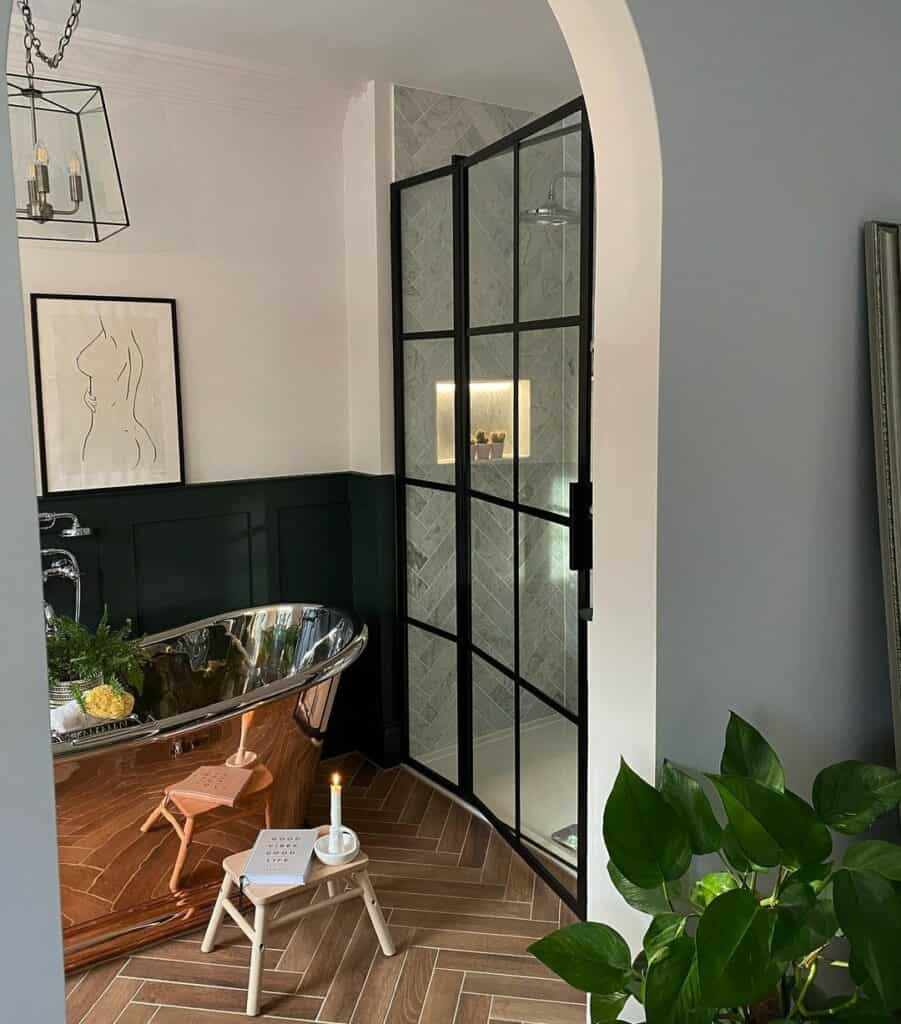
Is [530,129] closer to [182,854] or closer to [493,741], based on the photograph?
[493,741]

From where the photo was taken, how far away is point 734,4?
1.57 meters

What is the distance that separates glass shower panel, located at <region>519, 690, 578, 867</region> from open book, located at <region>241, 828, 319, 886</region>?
801mm

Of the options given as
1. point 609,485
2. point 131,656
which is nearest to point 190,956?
point 131,656

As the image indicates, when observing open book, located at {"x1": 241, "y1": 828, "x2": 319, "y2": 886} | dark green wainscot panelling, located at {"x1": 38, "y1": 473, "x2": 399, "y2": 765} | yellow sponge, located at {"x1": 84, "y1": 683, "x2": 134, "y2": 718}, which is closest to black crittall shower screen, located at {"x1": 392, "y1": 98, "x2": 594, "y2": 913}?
dark green wainscot panelling, located at {"x1": 38, "y1": 473, "x2": 399, "y2": 765}

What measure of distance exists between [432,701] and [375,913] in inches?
51.5

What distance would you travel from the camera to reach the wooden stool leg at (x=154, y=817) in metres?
2.73

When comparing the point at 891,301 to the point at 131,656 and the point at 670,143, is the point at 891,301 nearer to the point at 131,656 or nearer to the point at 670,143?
the point at 670,143

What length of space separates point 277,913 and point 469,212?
2.44 metres

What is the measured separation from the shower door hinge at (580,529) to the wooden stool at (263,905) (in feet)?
3.95

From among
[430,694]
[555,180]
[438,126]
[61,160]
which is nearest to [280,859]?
[430,694]

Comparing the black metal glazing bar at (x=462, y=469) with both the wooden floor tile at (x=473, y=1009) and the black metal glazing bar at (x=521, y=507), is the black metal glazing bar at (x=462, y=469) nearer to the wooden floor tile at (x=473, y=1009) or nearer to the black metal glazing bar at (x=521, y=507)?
the black metal glazing bar at (x=521, y=507)

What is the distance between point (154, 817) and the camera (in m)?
2.74

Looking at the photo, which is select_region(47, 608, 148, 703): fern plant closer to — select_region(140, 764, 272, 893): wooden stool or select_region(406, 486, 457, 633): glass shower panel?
select_region(140, 764, 272, 893): wooden stool

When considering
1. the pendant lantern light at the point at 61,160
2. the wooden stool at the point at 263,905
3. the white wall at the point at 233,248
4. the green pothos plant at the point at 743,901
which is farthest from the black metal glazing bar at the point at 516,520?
the green pothos plant at the point at 743,901
